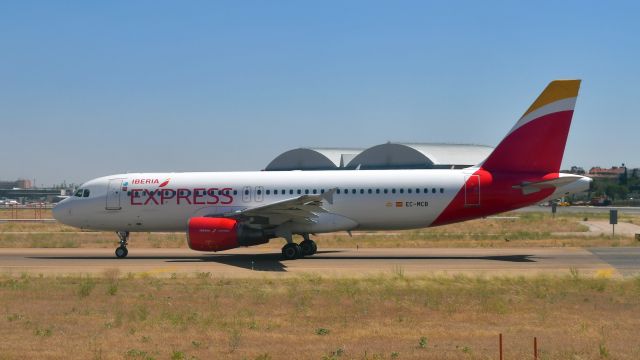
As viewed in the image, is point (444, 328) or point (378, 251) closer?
point (444, 328)

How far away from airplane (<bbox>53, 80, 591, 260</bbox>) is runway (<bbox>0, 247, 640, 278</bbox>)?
1.26 metres

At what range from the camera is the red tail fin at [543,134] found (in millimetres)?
27703

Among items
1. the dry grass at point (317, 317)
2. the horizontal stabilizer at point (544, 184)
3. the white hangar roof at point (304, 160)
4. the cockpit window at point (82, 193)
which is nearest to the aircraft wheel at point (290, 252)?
the dry grass at point (317, 317)

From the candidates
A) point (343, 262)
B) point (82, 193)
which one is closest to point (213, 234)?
point (343, 262)

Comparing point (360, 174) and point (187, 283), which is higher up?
point (360, 174)

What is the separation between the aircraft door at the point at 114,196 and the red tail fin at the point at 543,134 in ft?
49.0

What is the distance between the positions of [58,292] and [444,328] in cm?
1022

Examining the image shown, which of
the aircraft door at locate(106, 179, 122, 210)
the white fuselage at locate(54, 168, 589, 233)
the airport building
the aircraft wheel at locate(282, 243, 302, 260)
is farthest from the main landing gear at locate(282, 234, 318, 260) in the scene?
the airport building

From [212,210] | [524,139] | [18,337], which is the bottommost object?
[18,337]

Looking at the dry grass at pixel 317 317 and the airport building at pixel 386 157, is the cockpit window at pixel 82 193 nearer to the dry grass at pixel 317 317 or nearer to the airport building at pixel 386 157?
the dry grass at pixel 317 317

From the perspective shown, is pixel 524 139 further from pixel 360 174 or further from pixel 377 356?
pixel 377 356

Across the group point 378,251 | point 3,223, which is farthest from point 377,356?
point 3,223

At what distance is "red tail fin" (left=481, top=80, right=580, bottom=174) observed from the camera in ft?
90.9

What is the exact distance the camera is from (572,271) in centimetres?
2112
